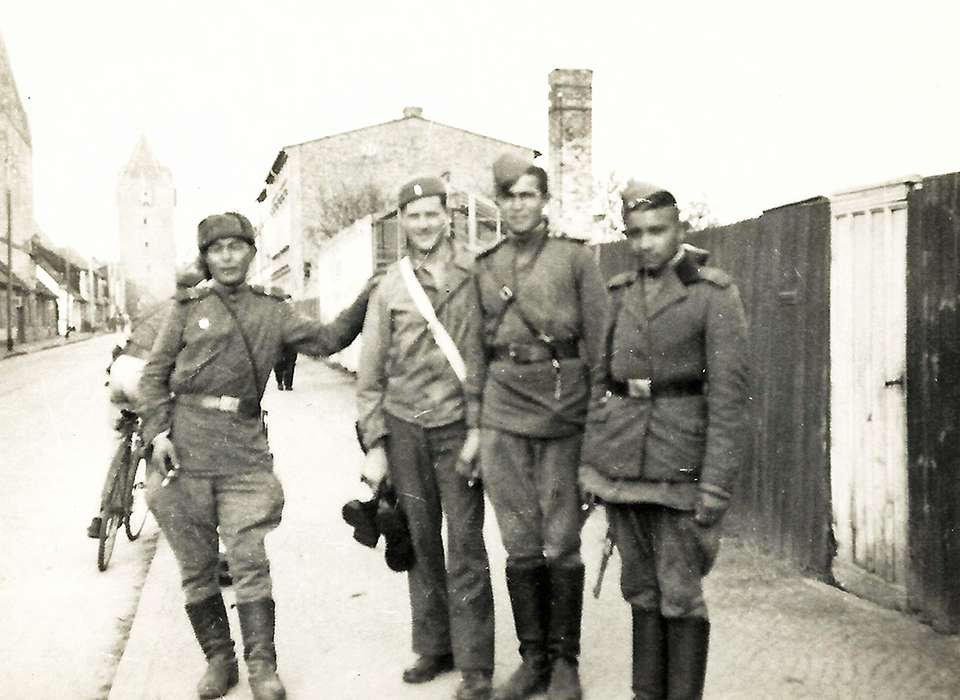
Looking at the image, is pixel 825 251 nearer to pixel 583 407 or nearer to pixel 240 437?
pixel 583 407

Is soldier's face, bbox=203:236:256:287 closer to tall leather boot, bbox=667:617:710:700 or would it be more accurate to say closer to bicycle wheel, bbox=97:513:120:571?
tall leather boot, bbox=667:617:710:700

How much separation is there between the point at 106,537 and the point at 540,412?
4018mm

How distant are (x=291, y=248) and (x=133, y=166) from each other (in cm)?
6377

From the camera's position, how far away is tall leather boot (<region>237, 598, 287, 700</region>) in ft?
14.6

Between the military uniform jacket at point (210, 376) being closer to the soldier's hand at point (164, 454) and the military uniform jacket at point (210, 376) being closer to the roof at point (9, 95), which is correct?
the soldier's hand at point (164, 454)

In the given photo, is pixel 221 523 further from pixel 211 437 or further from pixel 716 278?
pixel 716 278

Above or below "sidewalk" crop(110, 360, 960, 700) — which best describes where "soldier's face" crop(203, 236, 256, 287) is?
above

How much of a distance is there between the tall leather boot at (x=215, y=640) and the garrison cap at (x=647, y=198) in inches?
98.4

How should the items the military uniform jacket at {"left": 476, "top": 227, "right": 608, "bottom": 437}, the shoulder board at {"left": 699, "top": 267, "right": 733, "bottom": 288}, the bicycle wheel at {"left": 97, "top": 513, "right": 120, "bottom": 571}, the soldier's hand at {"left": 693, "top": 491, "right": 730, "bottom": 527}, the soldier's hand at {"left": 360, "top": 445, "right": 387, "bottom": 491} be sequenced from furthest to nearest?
1. the bicycle wheel at {"left": 97, "top": 513, "right": 120, "bottom": 571}
2. the soldier's hand at {"left": 360, "top": 445, "right": 387, "bottom": 491}
3. the military uniform jacket at {"left": 476, "top": 227, "right": 608, "bottom": 437}
4. the shoulder board at {"left": 699, "top": 267, "right": 733, "bottom": 288}
5. the soldier's hand at {"left": 693, "top": 491, "right": 730, "bottom": 527}

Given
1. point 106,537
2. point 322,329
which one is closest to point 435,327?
point 322,329

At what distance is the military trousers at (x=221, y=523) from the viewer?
4.55m

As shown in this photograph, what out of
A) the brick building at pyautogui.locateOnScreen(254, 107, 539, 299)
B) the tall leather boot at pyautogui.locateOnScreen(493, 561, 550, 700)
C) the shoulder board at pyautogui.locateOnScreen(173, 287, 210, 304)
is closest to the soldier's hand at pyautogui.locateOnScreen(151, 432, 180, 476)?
the shoulder board at pyautogui.locateOnScreen(173, 287, 210, 304)

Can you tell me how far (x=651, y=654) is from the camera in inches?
153

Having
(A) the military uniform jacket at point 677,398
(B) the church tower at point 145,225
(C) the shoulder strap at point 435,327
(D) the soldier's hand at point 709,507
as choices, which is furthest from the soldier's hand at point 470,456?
(B) the church tower at point 145,225
